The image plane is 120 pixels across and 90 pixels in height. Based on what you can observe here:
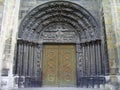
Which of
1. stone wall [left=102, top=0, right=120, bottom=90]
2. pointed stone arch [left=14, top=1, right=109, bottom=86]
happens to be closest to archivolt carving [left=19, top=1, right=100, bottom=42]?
pointed stone arch [left=14, top=1, right=109, bottom=86]

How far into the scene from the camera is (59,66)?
25.5 ft

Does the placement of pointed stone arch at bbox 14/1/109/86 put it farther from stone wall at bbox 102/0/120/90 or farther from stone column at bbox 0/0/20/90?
stone column at bbox 0/0/20/90

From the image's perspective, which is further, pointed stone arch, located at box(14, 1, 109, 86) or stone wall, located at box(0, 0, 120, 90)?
pointed stone arch, located at box(14, 1, 109, 86)

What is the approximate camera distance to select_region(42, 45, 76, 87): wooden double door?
24.8 ft

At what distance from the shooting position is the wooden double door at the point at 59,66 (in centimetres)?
755

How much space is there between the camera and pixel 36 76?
289 inches

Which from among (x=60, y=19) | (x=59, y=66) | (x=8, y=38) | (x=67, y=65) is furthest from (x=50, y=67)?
(x=8, y=38)

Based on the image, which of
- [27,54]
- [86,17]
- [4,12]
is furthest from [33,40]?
[86,17]

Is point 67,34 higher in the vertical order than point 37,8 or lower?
lower

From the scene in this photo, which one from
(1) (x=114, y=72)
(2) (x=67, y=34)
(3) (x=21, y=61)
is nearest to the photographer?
(1) (x=114, y=72)

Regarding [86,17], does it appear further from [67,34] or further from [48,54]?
[48,54]

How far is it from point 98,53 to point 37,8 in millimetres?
3292

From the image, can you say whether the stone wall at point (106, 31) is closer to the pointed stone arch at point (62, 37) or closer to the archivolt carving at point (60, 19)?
the pointed stone arch at point (62, 37)

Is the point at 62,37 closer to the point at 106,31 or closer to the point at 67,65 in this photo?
the point at 67,65
